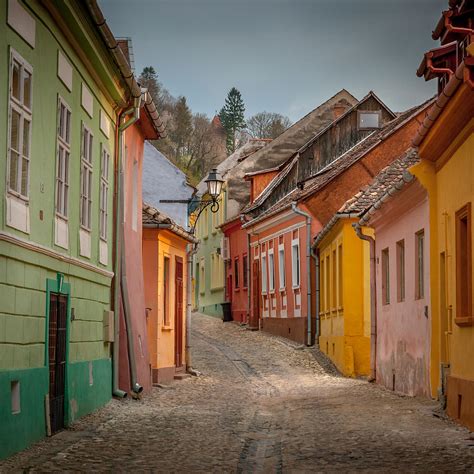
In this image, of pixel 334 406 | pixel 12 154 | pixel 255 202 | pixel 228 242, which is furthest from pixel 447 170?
pixel 228 242

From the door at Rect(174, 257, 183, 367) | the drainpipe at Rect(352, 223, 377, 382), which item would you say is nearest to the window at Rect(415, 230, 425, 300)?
the drainpipe at Rect(352, 223, 377, 382)

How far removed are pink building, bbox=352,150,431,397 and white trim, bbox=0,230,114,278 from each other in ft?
16.5

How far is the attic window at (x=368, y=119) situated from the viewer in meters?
39.4

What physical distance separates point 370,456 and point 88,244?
6337 millimetres

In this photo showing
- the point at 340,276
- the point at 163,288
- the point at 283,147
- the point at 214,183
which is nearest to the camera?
the point at 214,183

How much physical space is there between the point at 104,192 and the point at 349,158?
752 inches

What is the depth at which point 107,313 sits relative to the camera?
17.5 meters

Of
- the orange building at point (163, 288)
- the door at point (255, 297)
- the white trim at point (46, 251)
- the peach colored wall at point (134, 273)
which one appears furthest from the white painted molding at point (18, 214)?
the door at point (255, 297)

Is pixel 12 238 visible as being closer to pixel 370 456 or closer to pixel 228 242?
pixel 370 456

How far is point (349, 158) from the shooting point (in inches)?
1405

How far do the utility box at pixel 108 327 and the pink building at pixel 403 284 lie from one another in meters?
5.08

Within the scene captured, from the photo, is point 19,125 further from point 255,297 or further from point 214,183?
point 255,297

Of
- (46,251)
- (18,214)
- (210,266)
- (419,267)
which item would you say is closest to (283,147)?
(210,266)

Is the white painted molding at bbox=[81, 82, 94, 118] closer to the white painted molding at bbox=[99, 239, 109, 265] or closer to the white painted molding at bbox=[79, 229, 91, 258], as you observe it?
the white painted molding at bbox=[79, 229, 91, 258]
